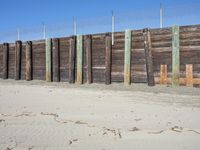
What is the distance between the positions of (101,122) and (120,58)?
24.7 feet

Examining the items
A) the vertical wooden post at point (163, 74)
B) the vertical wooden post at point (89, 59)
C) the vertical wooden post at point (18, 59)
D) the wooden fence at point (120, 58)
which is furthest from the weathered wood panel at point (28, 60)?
the vertical wooden post at point (163, 74)

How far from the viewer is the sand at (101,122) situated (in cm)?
477

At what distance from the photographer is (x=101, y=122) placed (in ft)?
20.4

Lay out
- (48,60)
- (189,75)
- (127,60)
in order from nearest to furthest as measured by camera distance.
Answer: (189,75) < (127,60) < (48,60)

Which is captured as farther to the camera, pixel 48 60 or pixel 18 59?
pixel 18 59

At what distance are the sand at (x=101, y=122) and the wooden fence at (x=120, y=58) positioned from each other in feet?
7.34

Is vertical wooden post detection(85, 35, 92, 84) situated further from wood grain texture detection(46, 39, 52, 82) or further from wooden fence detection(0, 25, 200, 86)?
wood grain texture detection(46, 39, 52, 82)

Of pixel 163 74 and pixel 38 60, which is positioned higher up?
pixel 38 60

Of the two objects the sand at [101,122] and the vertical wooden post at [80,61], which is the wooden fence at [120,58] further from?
the sand at [101,122]

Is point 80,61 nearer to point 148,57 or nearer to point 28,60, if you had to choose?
point 148,57

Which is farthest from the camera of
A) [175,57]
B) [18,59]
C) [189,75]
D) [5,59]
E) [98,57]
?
[5,59]

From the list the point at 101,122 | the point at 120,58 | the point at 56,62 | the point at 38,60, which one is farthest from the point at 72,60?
the point at 101,122

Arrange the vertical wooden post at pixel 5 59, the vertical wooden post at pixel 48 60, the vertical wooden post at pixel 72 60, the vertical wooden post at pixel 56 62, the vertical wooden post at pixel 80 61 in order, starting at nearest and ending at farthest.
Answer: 1. the vertical wooden post at pixel 80 61
2. the vertical wooden post at pixel 72 60
3. the vertical wooden post at pixel 56 62
4. the vertical wooden post at pixel 48 60
5. the vertical wooden post at pixel 5 59

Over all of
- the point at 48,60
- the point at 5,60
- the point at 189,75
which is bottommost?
the point at 189,75
